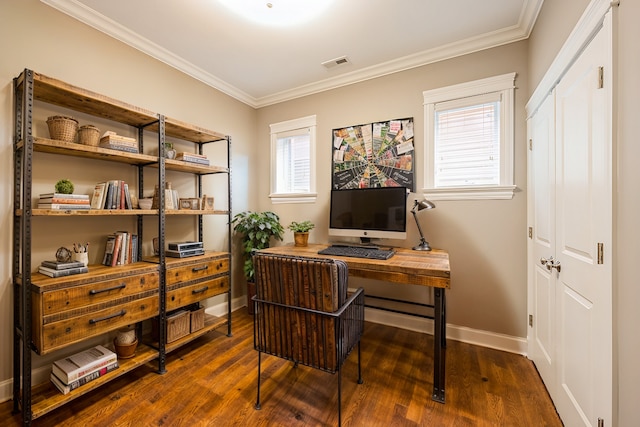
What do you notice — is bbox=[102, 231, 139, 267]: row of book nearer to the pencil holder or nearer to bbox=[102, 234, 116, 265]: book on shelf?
bbox=[102, 234, 116, 265]: book on shelf

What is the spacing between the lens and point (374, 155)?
284 centimetres

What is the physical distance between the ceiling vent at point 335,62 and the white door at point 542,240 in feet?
5.70

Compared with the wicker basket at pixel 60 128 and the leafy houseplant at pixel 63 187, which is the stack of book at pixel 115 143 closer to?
the wicker basket at pixel 60 128

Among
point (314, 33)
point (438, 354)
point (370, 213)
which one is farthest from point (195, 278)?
point (314, 33)

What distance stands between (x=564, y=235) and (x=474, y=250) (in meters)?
0.94

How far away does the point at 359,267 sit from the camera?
2.02 metres

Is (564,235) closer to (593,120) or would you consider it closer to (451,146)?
→ (593,120)

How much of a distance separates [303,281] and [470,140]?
2.06 meters

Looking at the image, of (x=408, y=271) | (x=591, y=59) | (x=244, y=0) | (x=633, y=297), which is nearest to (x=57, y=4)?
(x=244, y=0)

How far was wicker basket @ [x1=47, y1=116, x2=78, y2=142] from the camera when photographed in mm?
1730

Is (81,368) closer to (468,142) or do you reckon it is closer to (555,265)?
(555,265)

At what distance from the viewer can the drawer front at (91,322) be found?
5.06ft

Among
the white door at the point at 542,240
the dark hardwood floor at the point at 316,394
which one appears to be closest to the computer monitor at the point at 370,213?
the white door at the point at 542,240

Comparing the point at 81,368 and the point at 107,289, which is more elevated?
the point at 107,289
